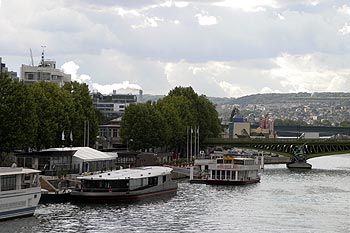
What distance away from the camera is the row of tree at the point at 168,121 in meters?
152

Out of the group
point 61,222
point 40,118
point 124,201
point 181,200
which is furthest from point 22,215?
point 40,118

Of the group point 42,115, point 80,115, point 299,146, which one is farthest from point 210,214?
point 299,146

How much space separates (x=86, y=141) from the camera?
133000mm

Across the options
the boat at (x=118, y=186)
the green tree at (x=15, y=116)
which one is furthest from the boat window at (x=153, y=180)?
the green tree at (x=15, y=116)

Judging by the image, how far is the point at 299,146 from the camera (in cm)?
18288

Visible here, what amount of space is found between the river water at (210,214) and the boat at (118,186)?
1.72 meters

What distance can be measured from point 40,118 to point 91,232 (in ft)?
163

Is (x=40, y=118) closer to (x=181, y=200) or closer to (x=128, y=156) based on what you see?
(x=128, y=156)

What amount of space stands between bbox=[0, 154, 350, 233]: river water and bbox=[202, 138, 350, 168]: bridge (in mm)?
66387

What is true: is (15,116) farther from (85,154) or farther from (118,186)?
(118,186)

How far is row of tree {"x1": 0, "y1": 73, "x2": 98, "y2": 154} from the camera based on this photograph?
10200cm

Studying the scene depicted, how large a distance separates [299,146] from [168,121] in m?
34.9

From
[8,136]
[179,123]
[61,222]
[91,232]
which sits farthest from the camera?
[179,123]

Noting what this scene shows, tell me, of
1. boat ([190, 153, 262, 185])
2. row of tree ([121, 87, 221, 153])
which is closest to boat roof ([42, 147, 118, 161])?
boat ([190, 153, 262, 185])
